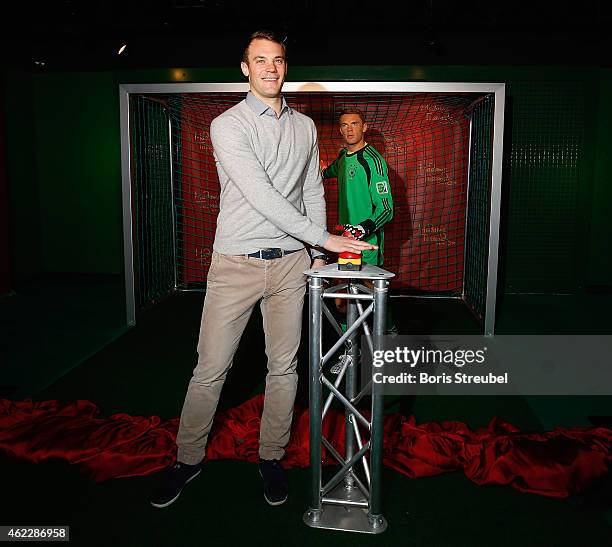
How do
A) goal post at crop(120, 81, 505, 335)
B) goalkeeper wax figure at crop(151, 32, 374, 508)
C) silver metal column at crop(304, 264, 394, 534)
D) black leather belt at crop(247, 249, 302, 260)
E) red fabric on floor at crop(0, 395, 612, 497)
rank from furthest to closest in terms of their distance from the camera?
1. goal post at crop(120, 81, 505, 335)
2. red fabric on floor at crop(0, 395, 612, 497)
3. black leather belt at crop(247, 249, 302, 260)
4. goalkeeper wax figure at crop(151, 32, 374, 508)
5. silver metal column at crop(304, 264, 394, 534)

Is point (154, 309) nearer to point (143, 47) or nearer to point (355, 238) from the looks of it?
point (143, 47)

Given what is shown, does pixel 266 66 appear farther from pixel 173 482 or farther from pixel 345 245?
pixel 173 482

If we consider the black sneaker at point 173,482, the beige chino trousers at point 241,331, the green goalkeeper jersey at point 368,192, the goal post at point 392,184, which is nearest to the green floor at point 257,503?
the black sneaker at point 173,482

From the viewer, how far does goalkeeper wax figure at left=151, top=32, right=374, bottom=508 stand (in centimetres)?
202

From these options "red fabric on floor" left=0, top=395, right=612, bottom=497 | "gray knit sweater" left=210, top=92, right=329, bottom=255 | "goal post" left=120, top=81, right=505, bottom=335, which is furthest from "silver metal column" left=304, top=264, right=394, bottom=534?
"goal post" left=120, top=81, right=505, bottom=335

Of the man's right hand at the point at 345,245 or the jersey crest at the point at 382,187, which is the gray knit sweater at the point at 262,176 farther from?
the jersey crest at the point at 382,187

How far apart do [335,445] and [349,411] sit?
594 millimetres

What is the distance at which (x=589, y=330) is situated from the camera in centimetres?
459

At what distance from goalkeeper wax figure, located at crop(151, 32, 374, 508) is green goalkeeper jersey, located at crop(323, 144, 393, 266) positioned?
144cm

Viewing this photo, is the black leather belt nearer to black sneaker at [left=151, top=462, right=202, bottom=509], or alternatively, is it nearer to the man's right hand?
the man's right hand

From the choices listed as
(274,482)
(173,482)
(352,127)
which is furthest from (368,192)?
(173,482)

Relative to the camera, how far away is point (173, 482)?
2209mm

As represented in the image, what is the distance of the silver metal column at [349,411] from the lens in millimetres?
1913

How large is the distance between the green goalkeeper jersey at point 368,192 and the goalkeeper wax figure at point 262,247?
1440mm
